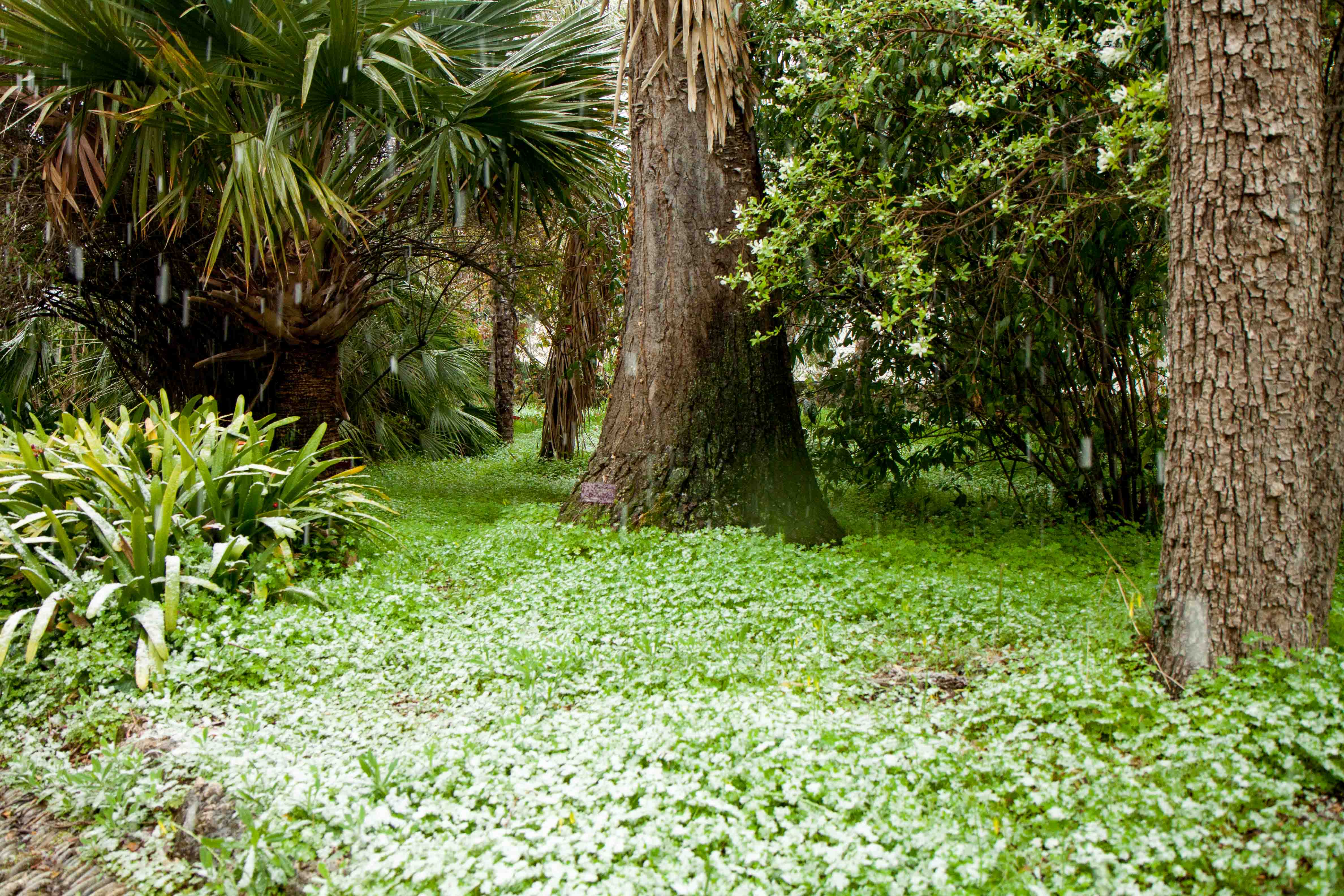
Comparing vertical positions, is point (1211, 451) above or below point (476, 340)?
below

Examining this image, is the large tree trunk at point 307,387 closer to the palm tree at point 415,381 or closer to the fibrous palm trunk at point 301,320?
the fibrous palm trunk at point 301,320

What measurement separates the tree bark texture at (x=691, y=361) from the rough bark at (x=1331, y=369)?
2768 mm

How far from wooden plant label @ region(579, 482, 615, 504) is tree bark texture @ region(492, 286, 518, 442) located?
605 centimetres

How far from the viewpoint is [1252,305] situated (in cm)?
262

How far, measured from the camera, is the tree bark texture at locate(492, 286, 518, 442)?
12250 millimetres

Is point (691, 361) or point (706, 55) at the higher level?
point (706, 55)

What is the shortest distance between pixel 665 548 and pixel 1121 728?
8.60 feet

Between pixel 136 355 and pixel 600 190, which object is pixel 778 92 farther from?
pixel 136 355

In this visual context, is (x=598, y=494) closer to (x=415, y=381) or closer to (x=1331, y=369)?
(x=1331, y=369)

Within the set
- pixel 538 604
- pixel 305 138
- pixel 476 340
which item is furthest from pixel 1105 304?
pixel 476 340

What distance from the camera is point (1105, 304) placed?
518 centimetres

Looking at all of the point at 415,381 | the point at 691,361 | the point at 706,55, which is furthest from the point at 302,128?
the point at 415,381

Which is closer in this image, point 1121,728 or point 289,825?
point 289,825

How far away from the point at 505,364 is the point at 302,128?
6.66 metres
